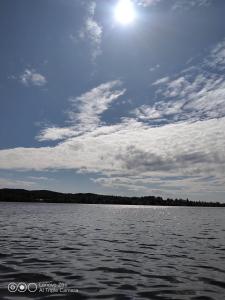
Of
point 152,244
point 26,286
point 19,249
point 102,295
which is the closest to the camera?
point 102,295

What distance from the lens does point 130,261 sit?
26.7 m

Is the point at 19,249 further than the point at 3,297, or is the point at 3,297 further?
the point at 19,249

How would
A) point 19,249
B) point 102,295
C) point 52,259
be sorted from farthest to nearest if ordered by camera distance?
1. point 19,249
2. point 52,259
3. point 102,295

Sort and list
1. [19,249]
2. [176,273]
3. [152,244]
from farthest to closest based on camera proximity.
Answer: [152,244] < [19,249] < [176,273]

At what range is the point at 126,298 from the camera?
16.2 metres

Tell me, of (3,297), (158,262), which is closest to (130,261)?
(158,262)

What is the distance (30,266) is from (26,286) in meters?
5.33

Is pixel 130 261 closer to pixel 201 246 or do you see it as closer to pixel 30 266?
pixel 30 266

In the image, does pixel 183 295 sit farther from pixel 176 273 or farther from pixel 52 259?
pixel 52 259

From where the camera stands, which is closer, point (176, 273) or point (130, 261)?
point (176, 273)

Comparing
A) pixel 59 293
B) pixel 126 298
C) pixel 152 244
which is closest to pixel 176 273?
pixel 126 298

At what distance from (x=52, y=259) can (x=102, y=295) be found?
10.5 m

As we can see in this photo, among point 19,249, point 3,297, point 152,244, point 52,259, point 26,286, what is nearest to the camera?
point 3,297

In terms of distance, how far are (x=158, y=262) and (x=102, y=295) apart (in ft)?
35.8
